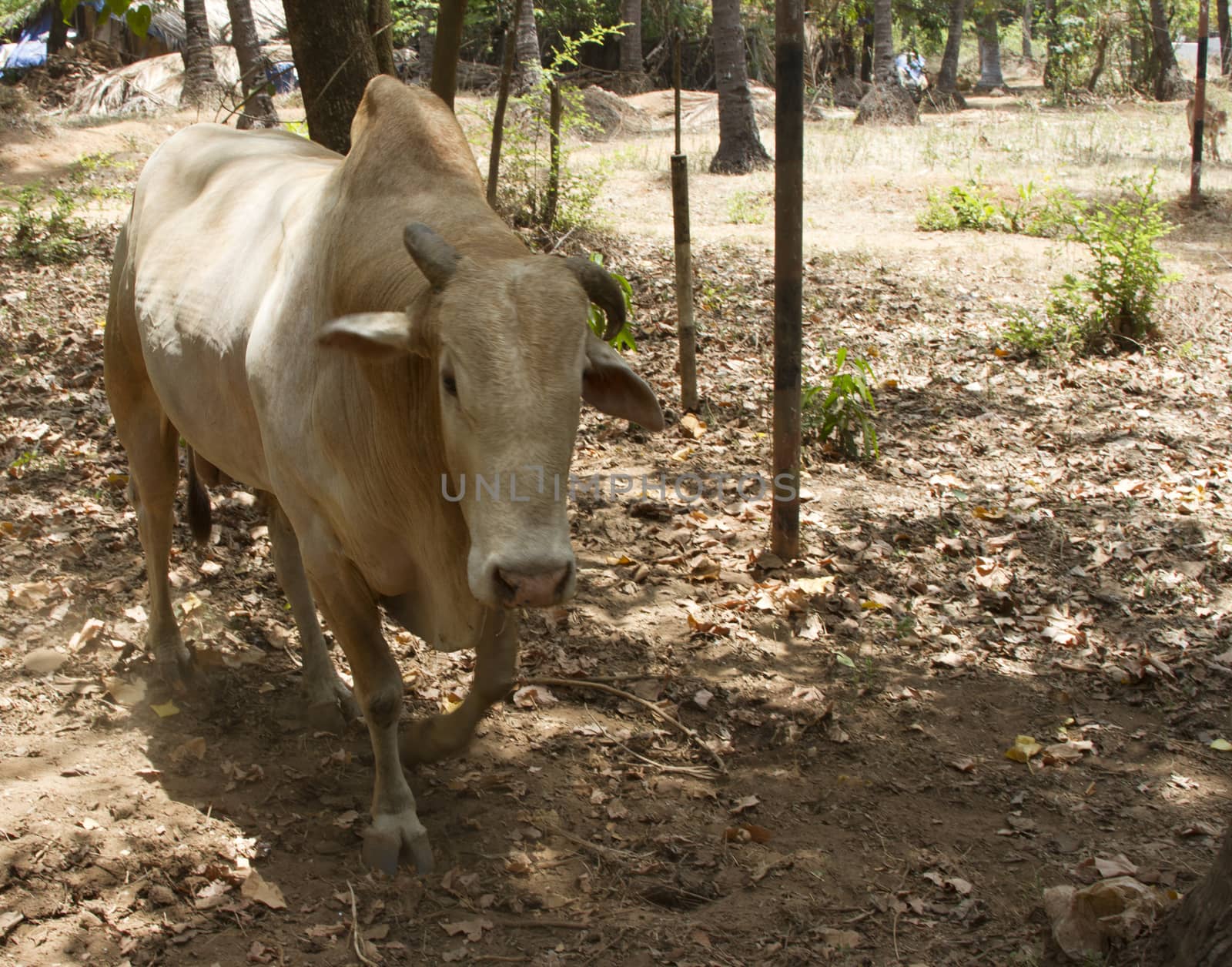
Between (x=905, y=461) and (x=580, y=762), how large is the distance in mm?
2942

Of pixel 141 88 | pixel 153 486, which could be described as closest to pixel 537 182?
pixel 153 486

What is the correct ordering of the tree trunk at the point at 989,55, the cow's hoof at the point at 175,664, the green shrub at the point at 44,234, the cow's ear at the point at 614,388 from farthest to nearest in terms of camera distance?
the tree trunk at the point at 989,55
the green shrub at the point at 44,234
the cow's hoof at the point at 175,664
the cow's ear at the point at 614,388

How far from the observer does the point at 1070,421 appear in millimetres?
6289

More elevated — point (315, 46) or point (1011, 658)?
point (315, 46)

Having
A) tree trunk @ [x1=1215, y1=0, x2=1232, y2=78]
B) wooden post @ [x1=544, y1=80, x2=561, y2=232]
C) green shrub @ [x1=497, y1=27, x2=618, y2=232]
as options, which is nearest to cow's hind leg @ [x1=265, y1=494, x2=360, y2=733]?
green shrub @ [x1=497, y1=27, x2=618, y2=232]

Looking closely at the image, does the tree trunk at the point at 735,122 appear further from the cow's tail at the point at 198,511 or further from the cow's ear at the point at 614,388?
the cow's ear at the point at 614,388

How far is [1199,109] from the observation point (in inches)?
453

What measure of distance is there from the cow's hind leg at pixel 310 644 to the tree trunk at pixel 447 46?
6.33ft

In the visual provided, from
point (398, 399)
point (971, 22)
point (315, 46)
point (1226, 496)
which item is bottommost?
point (1226, 496)

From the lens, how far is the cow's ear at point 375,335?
2465mm

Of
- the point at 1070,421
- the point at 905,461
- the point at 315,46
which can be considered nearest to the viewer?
the point at 315,46

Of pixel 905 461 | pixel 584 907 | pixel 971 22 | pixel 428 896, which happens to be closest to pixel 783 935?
pixel 584 907

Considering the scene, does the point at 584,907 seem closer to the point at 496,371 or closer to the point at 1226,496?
the point at 496,371

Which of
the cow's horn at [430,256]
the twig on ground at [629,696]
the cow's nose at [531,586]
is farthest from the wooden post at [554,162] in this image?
the cow's nose at [531,586]
